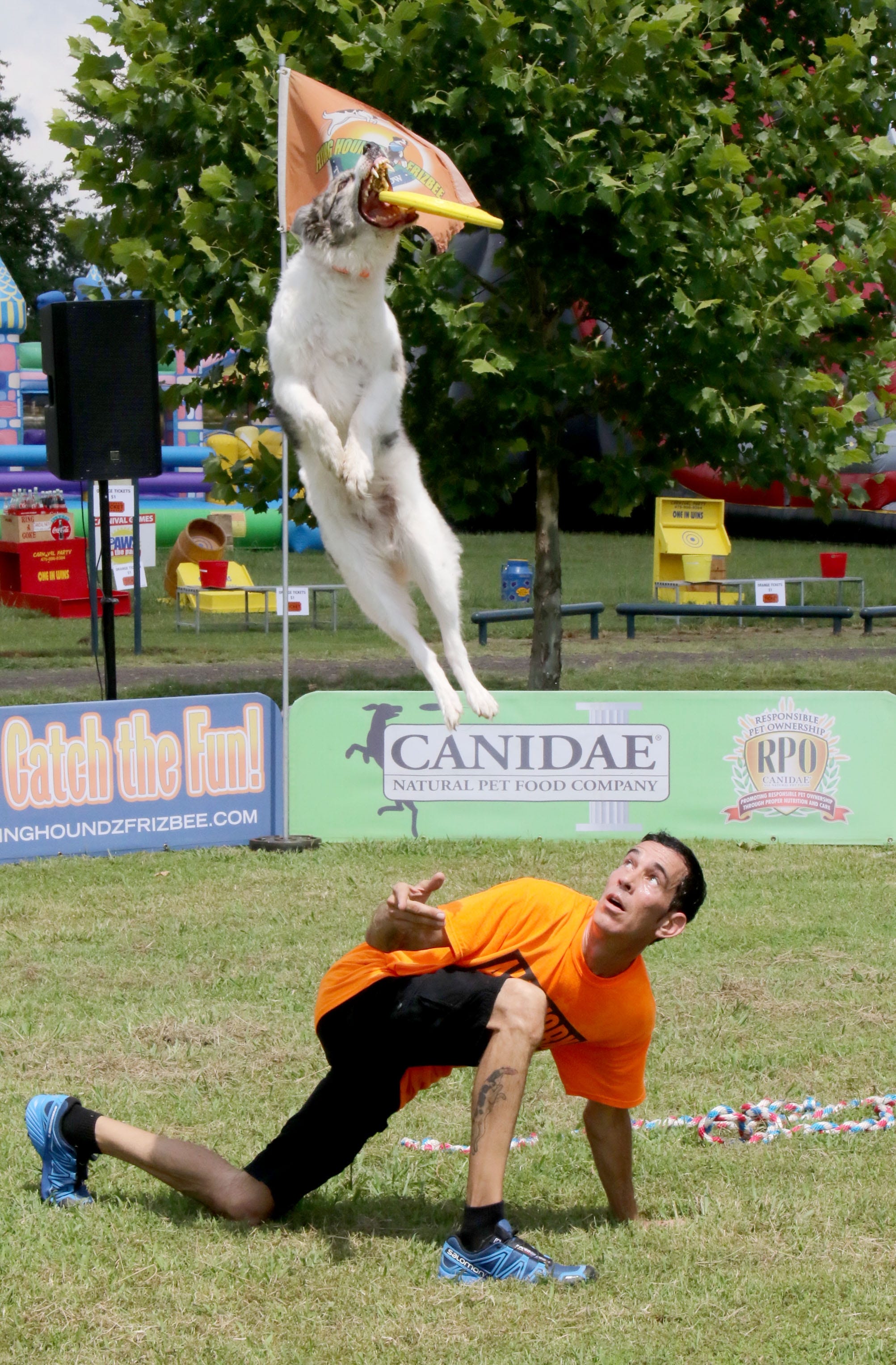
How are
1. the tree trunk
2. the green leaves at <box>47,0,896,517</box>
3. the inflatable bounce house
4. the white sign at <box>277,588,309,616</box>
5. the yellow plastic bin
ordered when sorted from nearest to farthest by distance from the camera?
the green leaves at <box>47,0,896,517</box>, the tree trunk, the white sign at <box>277,588,309,616</box>, the yellow plastic bin, the inflatable bounce house

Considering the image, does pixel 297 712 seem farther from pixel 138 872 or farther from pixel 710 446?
pixel 710 446

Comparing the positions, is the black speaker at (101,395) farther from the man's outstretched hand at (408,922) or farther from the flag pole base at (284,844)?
the man's outstretched hand at (408,922)

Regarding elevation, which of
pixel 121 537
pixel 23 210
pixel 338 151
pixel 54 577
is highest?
pixel 23 210

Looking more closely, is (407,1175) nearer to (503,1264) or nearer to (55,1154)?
(503,1264)

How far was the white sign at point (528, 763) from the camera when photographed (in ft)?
25.6

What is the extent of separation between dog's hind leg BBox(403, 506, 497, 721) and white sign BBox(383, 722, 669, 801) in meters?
4.67

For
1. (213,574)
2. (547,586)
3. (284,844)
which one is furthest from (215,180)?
(213,574)

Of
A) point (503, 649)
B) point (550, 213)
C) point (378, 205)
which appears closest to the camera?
point (378, 205)

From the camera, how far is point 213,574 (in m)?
Answer: 16.5

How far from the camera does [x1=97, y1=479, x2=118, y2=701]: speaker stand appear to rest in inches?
290

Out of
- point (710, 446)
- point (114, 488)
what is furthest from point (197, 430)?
point (710, 446)

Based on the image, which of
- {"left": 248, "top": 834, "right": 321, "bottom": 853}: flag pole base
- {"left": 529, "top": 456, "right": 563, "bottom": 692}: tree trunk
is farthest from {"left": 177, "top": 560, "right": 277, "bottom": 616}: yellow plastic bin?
{"left": 248, "top": 834, "right": 321, "bottom": 853}: flag pole base

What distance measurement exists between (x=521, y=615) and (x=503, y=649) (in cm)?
131

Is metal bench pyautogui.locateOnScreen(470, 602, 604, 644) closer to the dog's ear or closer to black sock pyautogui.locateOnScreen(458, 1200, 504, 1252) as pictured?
black sock pyautogui.locateOnScreen(458, 1200, 504, 1252)
